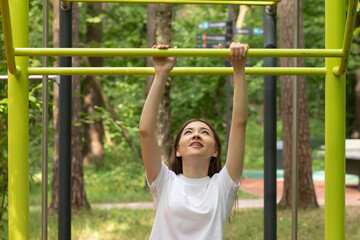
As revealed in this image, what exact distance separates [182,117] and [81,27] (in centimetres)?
418

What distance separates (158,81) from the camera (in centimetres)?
226

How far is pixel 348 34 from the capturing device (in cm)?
238

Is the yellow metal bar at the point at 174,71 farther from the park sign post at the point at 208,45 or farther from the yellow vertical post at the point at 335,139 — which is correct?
the park sign post at the point at 208,45

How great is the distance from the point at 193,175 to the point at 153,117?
11.3 inches

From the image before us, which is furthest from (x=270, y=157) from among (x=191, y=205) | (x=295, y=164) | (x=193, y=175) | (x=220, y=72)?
(x=191, y=205)

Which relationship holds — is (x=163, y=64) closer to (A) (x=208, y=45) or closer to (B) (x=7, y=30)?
(B) (x=7, y=30)

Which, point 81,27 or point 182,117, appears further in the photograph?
point 81,27

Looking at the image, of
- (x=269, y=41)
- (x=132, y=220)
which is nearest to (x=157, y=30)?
(x=269, y=41)

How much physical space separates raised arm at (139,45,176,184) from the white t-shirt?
0.06 metres

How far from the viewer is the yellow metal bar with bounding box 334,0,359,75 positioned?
2.30m

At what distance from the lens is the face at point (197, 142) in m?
2.34

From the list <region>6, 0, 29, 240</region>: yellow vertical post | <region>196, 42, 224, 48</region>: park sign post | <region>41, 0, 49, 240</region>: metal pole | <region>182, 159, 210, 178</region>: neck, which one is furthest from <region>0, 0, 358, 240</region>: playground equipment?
<region>196, 42, 224, 48</region>: park sign post

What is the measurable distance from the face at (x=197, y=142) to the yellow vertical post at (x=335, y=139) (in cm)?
50

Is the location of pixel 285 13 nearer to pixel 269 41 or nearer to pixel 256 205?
pixel 256 205
